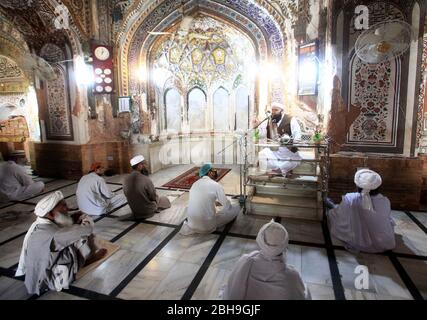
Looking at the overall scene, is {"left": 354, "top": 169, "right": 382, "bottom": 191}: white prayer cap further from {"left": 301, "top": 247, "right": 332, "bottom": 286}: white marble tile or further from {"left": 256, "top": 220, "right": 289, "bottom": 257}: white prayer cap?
{"left": 256, "top": 220, "right": 289, "bottom": 257}: white prayer cap

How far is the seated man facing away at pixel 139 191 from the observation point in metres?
4.68

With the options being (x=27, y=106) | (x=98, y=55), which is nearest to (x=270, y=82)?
(x=98, y=55)

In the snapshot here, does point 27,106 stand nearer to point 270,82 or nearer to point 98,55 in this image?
point 98,55

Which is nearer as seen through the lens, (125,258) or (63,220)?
(63,220)

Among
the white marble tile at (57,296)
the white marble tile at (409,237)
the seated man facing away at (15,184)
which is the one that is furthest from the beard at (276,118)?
the seated man facing away at (15,184)

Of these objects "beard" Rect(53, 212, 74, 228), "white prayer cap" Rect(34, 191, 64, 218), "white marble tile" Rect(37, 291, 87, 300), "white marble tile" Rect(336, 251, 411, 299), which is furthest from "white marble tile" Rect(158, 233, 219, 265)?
"white marble tile" Rect(336, 251, 411, 299)

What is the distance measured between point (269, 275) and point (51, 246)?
2244 mm

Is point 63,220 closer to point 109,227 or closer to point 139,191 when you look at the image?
point 109,227

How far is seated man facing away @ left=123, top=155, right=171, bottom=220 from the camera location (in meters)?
4.68

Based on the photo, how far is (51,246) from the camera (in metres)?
2.79

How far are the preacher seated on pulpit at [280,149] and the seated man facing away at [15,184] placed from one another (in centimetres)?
534

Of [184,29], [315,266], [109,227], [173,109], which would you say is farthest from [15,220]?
[184,29]

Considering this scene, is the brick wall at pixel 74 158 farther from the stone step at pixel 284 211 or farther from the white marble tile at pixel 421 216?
the white marble tile at pixel 421 216

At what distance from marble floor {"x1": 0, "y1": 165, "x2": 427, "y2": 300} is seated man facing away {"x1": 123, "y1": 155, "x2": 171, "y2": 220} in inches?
8.3
